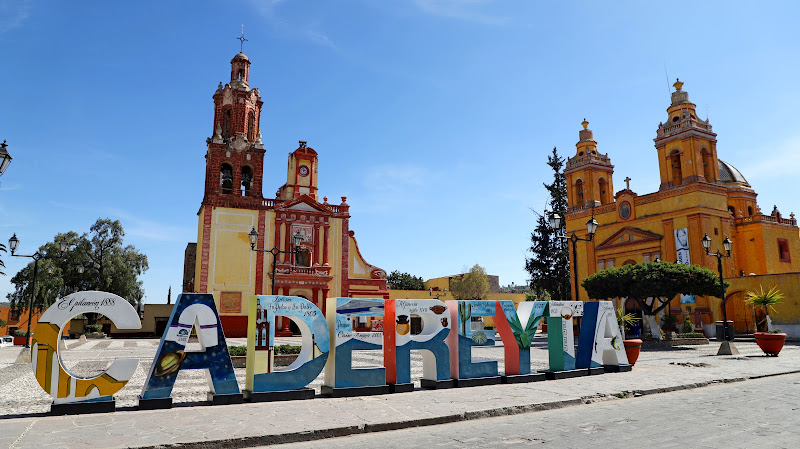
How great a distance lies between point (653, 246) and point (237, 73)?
32905mm

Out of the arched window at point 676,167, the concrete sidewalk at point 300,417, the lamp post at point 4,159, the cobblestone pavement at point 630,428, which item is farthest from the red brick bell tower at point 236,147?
the cobblestone pavement at point 630,428

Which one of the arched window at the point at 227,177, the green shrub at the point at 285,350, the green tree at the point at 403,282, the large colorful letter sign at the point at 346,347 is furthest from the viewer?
the green tree at the point at 403,282

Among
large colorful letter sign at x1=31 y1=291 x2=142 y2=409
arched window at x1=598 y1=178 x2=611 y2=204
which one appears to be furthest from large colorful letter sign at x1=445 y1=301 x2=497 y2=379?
arched window at x1=598 y1=178 x2=611 y2=204

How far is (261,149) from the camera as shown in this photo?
125ft

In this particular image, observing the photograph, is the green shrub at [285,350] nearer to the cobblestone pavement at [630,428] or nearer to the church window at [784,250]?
the cobblestone pavement at [630,428]

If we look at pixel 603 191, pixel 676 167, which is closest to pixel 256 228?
pixel 603 191

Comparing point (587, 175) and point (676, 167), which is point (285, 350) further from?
point (587, 175)

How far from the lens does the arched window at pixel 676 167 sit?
119 feet

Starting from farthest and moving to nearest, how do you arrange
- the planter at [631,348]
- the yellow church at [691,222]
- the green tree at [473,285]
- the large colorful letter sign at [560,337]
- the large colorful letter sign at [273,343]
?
the green tree at [473,285], the yellow church at [691,222], the planter at [631,348], the large colorful letter sign at [560,337], the large colorful letter sign at [273,343]

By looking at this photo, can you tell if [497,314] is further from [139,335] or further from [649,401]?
[139,335]

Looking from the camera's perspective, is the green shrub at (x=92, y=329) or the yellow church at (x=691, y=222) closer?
the yellow church at (x=691, y=222)

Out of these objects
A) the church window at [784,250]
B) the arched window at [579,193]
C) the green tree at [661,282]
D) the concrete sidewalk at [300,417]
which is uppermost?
the arched window at [579,193]

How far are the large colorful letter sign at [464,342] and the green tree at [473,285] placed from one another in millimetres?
42431

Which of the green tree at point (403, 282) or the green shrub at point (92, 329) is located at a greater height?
the green tree at point (403, 282)
